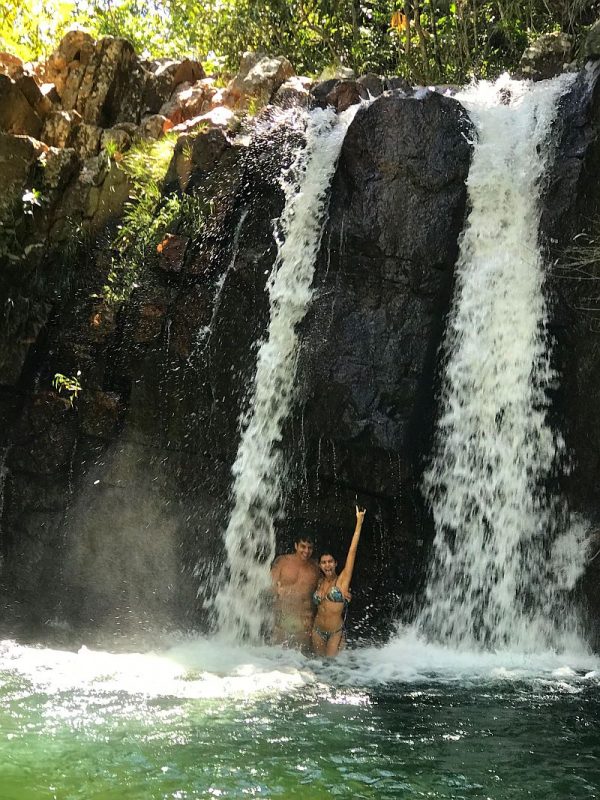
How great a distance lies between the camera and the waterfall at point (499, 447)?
8469mm

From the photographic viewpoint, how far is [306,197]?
1015cm

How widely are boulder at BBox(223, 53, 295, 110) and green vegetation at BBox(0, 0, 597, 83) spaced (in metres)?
4.66

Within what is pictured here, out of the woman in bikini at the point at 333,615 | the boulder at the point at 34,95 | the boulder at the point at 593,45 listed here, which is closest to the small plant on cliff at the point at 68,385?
the woman in bikini at the point at 333,615

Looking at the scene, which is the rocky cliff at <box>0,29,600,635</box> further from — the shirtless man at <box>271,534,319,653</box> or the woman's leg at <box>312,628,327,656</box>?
the woman's leg at <box>312,628,327,656</box>

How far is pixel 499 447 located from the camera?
8852 mm

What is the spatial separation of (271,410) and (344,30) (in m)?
12.1

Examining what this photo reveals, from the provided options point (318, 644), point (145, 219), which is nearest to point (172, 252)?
point (145, 219)

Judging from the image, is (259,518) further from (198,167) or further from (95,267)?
(198,167)

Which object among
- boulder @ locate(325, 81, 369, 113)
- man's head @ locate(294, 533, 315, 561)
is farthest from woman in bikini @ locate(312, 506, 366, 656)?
boulder @ locate(325, 81, 369, 113)

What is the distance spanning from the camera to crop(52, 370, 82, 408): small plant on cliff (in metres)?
9.78

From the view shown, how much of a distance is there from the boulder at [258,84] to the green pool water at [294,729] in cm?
786

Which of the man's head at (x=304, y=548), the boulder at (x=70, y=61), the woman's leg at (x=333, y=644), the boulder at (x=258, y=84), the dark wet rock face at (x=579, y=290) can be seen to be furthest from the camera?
the boulder at (x=70, y=61)

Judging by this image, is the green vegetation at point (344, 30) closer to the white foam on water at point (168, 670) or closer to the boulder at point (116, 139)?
the boulder at point (116, 139)

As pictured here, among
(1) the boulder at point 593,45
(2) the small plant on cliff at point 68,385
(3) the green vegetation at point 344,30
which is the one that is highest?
(3) the green vegetation at point 344,30
